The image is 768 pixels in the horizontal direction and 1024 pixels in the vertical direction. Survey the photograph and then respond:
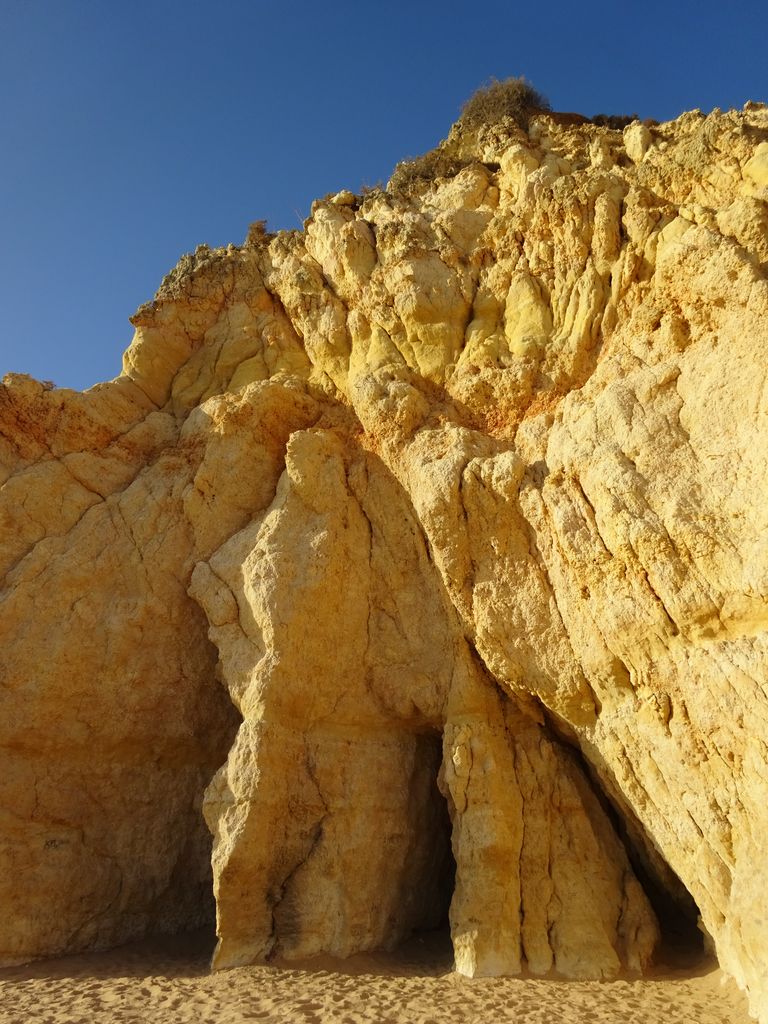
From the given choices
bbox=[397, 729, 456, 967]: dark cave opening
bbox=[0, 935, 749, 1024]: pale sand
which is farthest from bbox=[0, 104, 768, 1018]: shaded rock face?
bbox=[0, 935, 749, 1024]: pale sand

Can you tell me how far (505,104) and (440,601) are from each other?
33.6ft

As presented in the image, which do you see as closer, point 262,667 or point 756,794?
point 756,794

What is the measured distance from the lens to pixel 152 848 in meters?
9.16

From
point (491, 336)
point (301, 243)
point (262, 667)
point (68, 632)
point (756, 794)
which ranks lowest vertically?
point (756, 794)

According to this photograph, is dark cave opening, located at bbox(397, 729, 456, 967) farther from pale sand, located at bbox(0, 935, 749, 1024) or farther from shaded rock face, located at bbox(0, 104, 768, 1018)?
pale sand, located at bbox(0, 935, 749, 1024)

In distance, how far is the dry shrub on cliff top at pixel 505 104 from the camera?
44.5 ft

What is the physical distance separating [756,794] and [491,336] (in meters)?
6.68

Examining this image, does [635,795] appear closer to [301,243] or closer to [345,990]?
[345,990]

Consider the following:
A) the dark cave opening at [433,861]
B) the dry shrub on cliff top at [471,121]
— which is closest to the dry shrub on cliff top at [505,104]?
the dry shrub on cliff top at [471,121]

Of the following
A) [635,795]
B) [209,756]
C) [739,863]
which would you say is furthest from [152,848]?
[739,863]

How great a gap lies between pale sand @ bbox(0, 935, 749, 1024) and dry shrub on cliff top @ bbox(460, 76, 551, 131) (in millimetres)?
13605

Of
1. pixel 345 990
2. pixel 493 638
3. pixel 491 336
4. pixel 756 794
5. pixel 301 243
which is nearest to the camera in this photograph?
pixel 756 794

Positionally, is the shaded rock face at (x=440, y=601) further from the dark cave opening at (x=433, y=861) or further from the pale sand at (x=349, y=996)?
the pale sand at (x=349, y=996)

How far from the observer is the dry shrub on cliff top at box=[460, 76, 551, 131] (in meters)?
13.6
